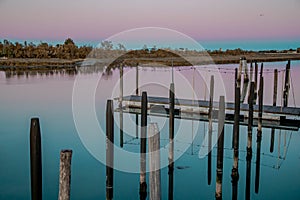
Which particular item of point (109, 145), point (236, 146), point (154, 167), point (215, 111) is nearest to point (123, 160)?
point (236, 146)

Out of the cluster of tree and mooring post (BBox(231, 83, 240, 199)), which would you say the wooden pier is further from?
the cluster of tree

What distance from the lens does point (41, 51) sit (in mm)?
42281

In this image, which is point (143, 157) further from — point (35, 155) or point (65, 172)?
point (35, 155)

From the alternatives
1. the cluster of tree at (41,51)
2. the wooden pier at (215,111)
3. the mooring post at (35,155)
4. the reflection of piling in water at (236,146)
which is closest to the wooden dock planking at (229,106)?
the wooden pier at (215,111)

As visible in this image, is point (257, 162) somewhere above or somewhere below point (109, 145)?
below

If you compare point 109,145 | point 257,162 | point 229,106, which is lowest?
point 257,162

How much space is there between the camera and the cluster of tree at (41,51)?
41406mm

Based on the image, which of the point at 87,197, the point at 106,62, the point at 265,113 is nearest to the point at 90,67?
the point at 106,62

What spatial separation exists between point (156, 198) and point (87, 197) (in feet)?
9.51

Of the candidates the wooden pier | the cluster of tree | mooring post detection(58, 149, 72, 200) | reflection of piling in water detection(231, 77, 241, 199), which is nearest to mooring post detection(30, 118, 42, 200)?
mooring post detection(58, 149, 72, 200)

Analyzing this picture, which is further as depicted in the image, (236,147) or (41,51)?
(41,51)

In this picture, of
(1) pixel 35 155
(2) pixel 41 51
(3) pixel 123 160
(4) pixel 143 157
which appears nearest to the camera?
(1) pixel 35 155

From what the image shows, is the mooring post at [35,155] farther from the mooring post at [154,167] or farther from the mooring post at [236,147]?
the mooring post at [236,147]

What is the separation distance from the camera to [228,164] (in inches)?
295
